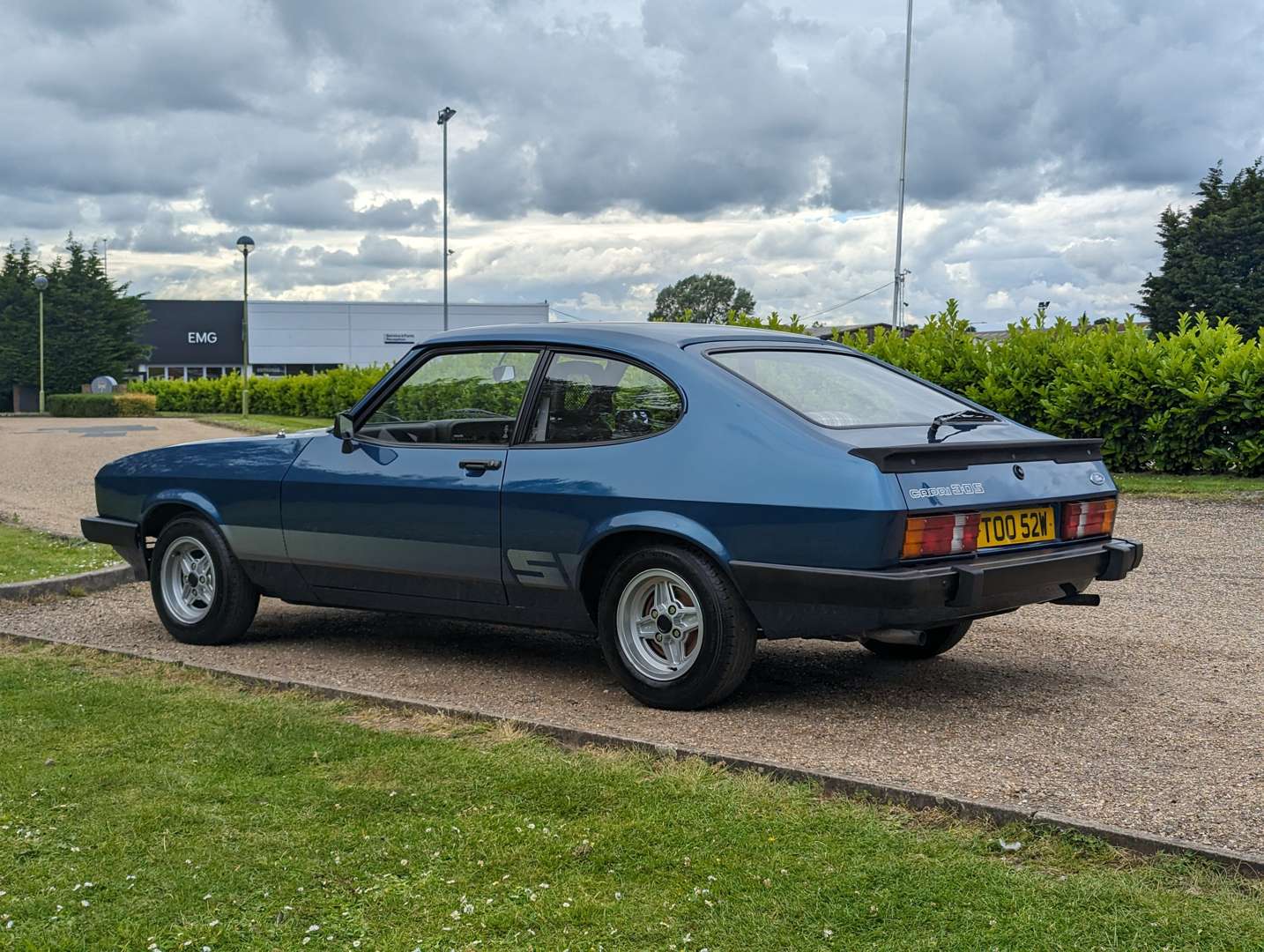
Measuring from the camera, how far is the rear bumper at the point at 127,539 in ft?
24.7

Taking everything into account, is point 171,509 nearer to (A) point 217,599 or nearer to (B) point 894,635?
(A) point 217,599

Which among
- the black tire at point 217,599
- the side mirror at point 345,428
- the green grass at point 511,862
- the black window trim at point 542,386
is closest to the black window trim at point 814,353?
the black window trim at point 542,386

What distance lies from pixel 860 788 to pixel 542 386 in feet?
8.09

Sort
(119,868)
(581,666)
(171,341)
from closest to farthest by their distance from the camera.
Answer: (119,868), (581,666), (171,341)

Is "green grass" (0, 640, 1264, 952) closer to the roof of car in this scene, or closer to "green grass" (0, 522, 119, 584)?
the roof of car

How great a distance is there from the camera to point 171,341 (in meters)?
79.5

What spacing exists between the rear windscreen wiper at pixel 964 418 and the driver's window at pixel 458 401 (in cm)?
178

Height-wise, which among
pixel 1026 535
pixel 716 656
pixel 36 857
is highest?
pixel 1026 535

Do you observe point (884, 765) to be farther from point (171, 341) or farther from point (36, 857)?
point (171, 341)

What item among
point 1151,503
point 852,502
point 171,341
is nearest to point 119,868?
point 852,502

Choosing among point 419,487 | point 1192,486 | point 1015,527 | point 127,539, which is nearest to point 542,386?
point 419,487

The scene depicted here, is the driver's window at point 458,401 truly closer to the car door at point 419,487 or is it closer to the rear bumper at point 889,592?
the car door at point 419,487

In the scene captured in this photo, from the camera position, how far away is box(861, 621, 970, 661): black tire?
21.1 ft

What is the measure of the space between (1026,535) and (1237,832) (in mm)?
1663
